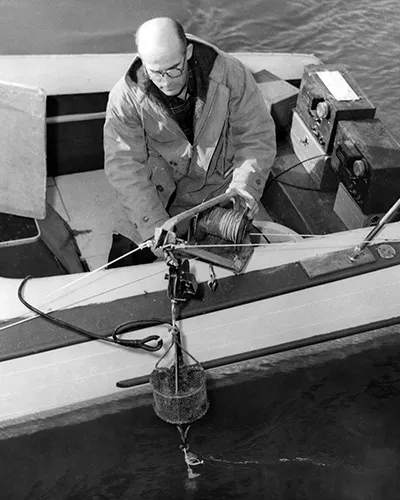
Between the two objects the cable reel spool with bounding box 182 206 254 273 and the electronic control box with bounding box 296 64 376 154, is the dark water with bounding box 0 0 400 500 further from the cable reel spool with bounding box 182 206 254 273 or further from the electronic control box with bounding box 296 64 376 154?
the electronic control box with bounding box 296 64 376 154

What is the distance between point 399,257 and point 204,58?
139 centimetres

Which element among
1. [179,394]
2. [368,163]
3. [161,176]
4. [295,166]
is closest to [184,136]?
[161,176]

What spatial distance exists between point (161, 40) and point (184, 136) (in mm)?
602

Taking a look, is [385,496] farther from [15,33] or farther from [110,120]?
[15,33]

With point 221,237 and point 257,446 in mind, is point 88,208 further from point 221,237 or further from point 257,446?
point 257,446

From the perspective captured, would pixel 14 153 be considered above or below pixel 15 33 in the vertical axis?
above

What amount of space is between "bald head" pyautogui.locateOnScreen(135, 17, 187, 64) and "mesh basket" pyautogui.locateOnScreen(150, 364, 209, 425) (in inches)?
51.8

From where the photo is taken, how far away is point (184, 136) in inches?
125

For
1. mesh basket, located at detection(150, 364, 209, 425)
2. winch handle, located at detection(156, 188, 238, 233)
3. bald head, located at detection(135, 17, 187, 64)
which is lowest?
mesh basket, located at detection(150, 364, 209, 425)

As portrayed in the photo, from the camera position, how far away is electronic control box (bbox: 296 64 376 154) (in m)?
3.97

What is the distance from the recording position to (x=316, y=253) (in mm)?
3271

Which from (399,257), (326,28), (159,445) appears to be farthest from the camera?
(326,28)

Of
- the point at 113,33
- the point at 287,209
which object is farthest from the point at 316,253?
the point at 113,33

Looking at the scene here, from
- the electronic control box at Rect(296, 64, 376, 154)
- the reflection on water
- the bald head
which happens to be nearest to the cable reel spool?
the bald head
